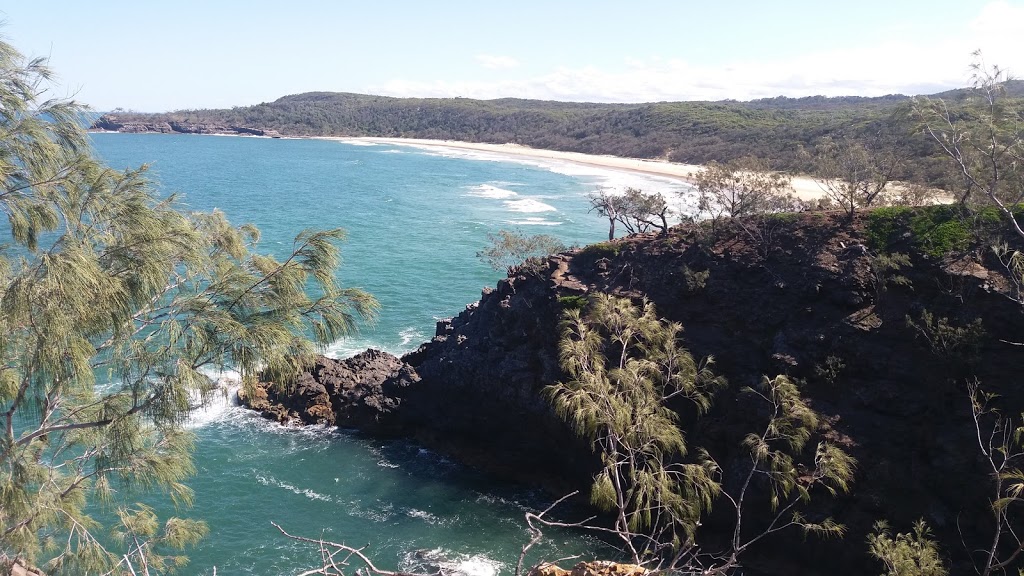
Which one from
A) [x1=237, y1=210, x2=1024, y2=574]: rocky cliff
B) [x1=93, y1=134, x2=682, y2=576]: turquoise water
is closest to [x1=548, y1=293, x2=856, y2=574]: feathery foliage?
[x1=237, y1=210, x2=1024, y2=574]: rocky cliff

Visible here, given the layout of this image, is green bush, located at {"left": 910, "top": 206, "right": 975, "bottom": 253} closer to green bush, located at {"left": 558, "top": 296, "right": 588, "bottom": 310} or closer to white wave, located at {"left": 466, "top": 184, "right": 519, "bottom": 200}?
green bush, located at {"left": 558, "top": 296, "right": 588, "bottom": 310}

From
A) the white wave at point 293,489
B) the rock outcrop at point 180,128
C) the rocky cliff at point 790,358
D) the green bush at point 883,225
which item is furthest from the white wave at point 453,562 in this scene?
the rock outcrop at point 180,128

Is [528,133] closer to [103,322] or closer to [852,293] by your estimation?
[852,293]

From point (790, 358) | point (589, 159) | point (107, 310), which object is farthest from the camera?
point (589, 159)

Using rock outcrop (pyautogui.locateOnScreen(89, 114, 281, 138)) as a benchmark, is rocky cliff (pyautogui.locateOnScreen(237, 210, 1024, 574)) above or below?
below

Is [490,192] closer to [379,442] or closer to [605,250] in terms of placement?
[605,250]

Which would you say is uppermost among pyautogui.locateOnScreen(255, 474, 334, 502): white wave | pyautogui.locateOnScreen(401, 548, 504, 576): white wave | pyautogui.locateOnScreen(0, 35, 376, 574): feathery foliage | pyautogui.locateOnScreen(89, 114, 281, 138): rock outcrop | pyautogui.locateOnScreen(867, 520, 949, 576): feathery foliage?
pyautogui.locateOnScreen(89, 114, 281, 138): rock outcrop

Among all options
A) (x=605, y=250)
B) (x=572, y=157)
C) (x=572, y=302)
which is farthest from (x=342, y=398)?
(x=572, y=157)
